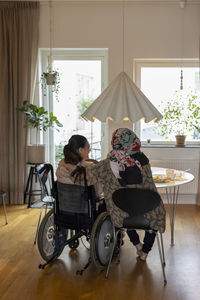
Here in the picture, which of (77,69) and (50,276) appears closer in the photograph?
(50,276)

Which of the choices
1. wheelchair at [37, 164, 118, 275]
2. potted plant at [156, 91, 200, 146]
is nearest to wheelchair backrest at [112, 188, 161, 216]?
wheelchair at [37, 164, 118, 275]

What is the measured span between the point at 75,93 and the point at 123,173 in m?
2.94

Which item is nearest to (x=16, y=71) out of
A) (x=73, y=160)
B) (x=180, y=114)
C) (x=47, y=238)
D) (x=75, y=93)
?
(x=75, y=93)

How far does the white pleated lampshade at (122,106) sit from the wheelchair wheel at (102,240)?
2.78ft

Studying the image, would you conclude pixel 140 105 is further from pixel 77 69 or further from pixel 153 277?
pixel 77 69

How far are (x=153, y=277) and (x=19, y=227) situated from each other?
1.92m

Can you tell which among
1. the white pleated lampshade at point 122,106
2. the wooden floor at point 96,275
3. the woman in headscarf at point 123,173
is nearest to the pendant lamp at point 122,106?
the white pleated lampshade at point 122,106

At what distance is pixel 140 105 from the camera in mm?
3219

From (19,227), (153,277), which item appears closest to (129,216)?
(153,277)

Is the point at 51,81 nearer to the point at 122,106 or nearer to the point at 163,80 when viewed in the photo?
the point at 163,80

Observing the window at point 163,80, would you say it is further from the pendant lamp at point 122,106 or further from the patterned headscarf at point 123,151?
the patterned headscarf at point 123,151

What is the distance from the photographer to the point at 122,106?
3205 millimetres

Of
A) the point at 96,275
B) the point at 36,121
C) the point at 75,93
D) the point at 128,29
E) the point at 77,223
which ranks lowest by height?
the point at 96,275

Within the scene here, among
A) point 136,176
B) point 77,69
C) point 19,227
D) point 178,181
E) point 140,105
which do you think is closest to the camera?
point 136,176
